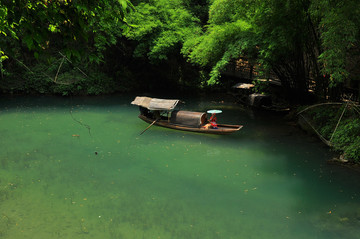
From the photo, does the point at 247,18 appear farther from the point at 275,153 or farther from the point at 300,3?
the point at 275,153

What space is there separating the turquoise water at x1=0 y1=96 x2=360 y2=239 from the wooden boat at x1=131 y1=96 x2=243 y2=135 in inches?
15.1

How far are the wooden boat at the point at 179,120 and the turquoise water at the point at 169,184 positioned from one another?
1.26 ft

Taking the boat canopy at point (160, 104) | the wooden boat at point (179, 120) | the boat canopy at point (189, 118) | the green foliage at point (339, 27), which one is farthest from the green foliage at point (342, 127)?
the boat canopy at point (160, 104)

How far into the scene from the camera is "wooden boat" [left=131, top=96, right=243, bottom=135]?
1517 cm

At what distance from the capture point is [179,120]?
52.6 feet

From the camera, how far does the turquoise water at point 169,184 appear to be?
8.18 m

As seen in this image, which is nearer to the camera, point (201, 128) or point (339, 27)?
point (339, 27)

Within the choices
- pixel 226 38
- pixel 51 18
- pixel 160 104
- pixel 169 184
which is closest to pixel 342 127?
pixel 169 184

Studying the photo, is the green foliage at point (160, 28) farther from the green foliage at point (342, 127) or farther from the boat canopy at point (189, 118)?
the green foliage at point (342, 127)

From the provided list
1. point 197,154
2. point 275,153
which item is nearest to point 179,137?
point 197,154

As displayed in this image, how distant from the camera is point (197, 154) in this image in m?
13.2

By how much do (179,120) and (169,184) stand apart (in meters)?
5.84

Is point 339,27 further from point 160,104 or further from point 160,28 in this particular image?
point 160,28

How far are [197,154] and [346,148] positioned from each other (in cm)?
550
